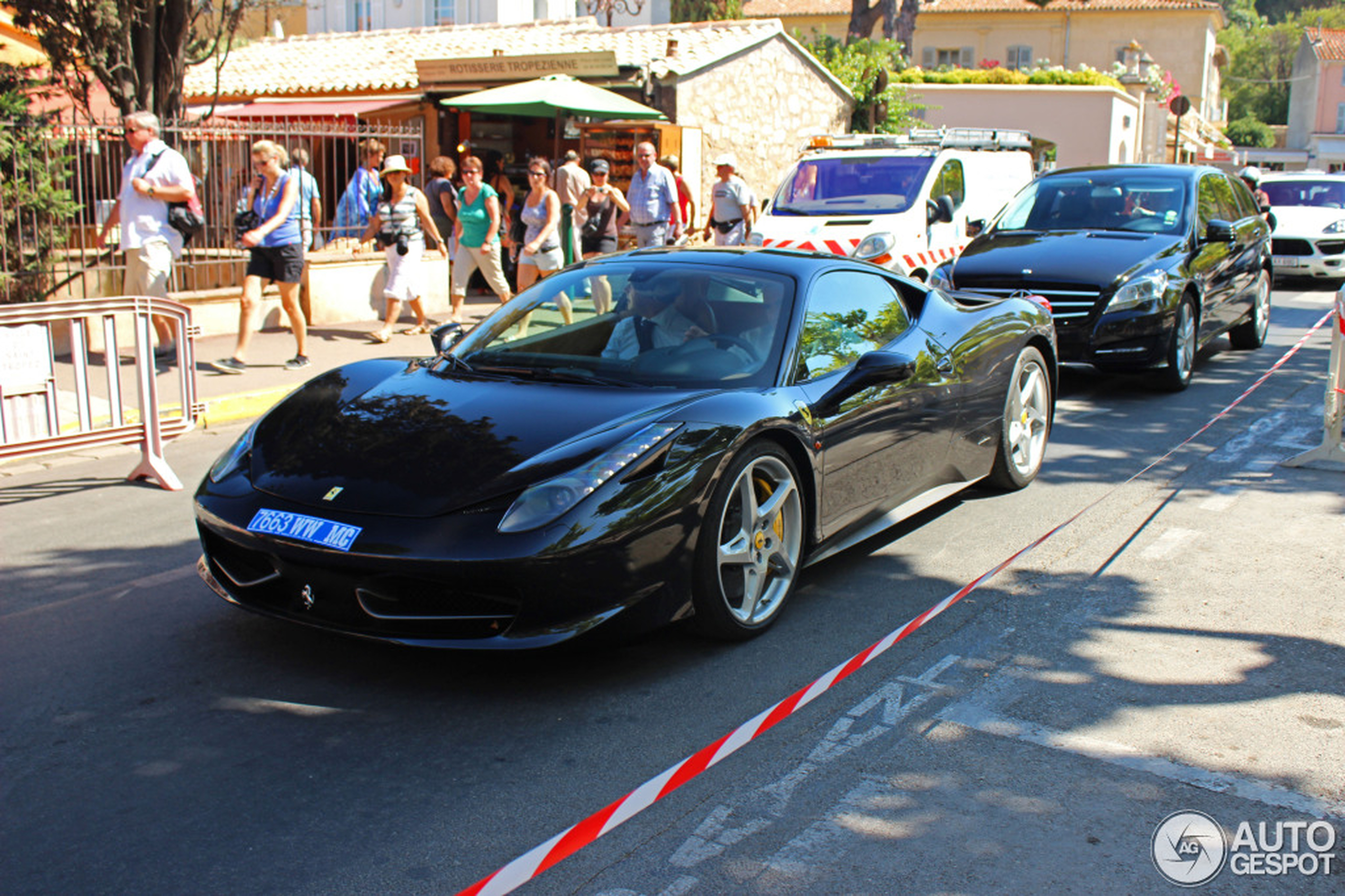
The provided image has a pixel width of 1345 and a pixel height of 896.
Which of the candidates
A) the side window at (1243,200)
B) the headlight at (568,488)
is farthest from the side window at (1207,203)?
the headlight at (568,488)

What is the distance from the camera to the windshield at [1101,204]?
1041 centimetres

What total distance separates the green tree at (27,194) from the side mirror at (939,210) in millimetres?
7962

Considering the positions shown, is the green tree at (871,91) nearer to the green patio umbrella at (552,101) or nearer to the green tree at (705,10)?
the green patio umbrella at (552,101)

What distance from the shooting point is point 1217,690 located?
416 cm

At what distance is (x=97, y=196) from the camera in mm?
11609

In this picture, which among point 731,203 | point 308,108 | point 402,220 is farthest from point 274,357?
point 308,108

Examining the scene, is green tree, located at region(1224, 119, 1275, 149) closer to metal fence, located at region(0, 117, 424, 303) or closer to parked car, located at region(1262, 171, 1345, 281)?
parked car, located at region(1262, 171, 1345, 281)

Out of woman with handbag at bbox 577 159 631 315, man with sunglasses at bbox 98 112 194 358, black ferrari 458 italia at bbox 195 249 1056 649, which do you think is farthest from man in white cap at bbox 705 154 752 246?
black ferrari 458 italia at bbox 195 249 1056 649

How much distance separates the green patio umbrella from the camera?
15.5m

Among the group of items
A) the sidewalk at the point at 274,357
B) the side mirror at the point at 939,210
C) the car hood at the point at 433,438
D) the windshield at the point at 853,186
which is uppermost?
the windshield at the point at 853,186

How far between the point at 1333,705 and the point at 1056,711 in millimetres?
915

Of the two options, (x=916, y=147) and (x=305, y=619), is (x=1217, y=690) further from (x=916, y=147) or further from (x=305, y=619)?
(x=916, y=147)

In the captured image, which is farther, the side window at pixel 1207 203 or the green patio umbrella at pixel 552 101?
the green patio umbrella at pixel 552 101

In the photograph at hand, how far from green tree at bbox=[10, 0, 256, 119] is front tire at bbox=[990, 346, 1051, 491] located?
30.9 feet
